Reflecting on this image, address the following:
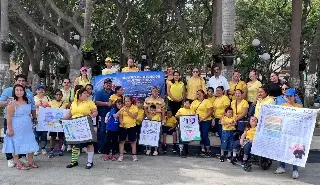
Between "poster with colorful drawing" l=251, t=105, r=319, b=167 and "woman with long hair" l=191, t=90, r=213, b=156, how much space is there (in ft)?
4.59

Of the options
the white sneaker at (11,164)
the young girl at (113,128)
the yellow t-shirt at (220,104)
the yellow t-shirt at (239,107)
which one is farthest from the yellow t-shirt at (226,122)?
the white sneaker at (11,164)

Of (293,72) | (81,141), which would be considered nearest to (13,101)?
(81,141)

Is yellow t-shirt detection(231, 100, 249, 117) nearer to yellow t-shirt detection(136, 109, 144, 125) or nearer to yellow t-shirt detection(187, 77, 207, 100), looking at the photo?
yellow t-shirt detection(187, 77, 207, 100)

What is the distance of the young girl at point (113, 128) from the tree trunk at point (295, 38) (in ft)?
31.2

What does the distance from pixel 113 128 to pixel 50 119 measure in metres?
1.36

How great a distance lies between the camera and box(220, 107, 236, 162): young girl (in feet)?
28.8

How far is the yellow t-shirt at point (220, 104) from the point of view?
915cm

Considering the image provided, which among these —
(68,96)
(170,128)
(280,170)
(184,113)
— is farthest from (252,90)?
(68,96)

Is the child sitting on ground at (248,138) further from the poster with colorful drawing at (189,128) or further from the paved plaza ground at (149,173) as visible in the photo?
the poster with colorful drawing at (189,128)

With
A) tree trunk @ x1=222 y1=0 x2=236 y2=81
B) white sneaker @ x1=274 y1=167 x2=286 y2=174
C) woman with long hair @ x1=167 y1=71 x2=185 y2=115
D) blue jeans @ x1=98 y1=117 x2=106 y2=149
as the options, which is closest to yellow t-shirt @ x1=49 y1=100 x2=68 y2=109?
blue jeans @ x1=98 y1=117 x2=106 y2=149

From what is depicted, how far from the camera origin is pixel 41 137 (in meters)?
9.31

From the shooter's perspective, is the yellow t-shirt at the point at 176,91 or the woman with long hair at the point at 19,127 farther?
the yellow t-shirt at the point at 176,91

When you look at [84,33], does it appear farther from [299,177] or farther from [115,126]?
[299,177]

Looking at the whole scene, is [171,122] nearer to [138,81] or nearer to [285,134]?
[138,81]
